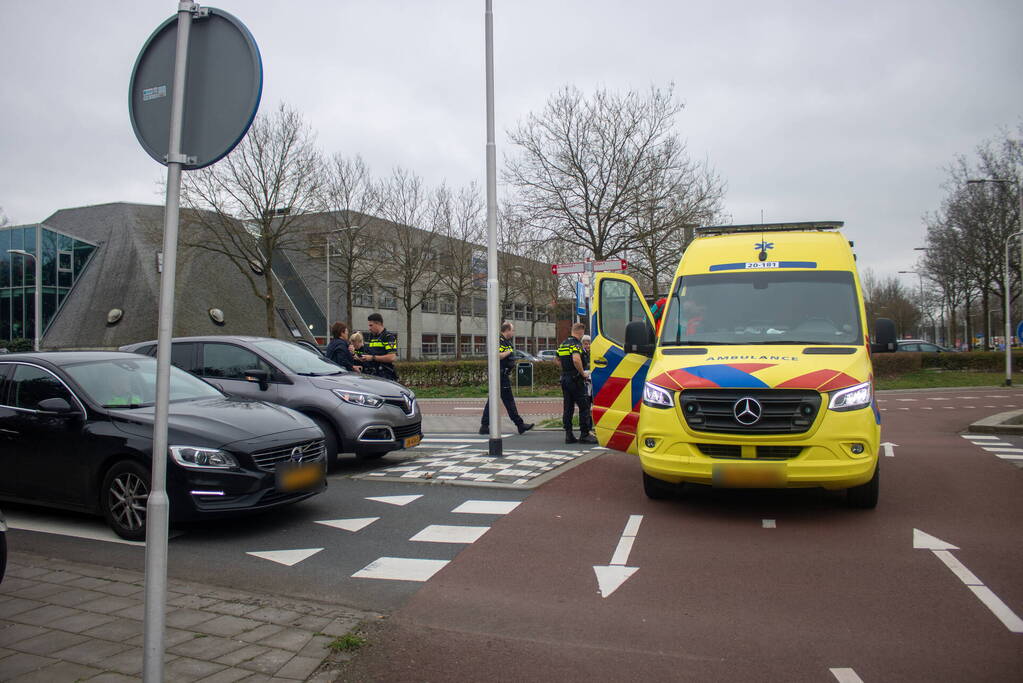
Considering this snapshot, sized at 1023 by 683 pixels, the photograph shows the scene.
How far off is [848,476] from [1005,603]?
1.71 meters

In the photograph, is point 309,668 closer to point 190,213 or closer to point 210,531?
point 210,531

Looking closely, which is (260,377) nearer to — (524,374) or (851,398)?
(851,398)

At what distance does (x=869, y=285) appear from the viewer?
8231 cm

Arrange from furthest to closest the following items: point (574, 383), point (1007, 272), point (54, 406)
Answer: point (1007, 272), point (574, 383), point (54, 406)

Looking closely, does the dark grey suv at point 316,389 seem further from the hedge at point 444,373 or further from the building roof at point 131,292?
the building roof at point 131,292

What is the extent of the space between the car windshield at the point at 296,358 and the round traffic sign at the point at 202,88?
6.34m

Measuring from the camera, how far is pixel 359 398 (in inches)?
364

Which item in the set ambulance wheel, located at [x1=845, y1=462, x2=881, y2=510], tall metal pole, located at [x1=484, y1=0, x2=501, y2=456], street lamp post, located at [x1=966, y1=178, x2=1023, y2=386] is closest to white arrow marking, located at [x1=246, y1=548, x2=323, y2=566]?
tall metal pole, located at [x1=484, y1=0, x2=501, y2=456]

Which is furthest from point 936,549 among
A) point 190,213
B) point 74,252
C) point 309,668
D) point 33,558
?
point 74,252

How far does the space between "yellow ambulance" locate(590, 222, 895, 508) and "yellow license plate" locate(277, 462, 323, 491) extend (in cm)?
283

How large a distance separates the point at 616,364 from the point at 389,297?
1547 inches

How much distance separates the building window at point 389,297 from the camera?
42.6 metres

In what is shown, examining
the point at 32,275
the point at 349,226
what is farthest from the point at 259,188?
the point at 32,275

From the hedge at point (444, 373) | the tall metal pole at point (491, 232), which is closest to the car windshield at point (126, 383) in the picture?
the tall metal pole at point (491, 232)
